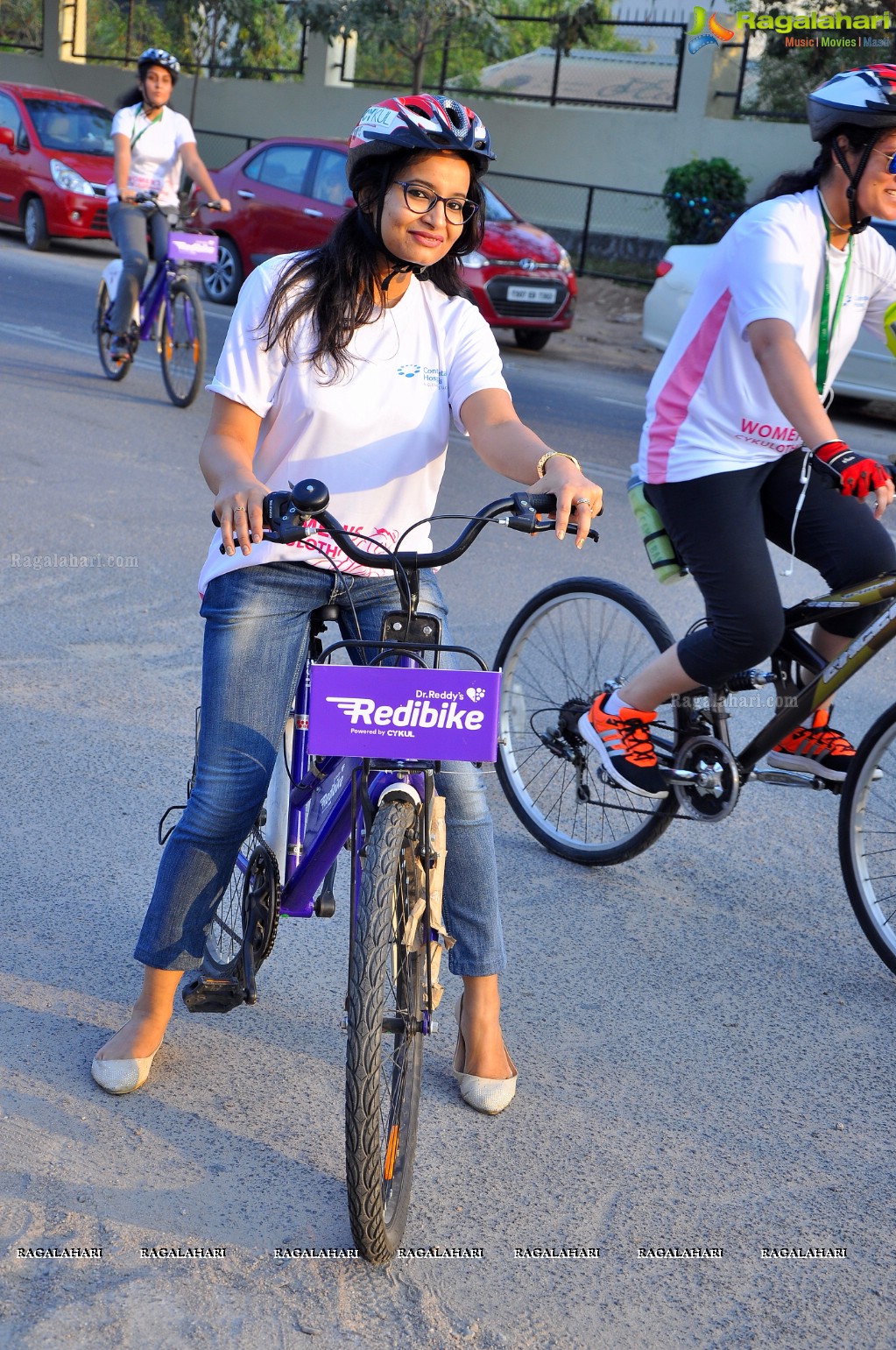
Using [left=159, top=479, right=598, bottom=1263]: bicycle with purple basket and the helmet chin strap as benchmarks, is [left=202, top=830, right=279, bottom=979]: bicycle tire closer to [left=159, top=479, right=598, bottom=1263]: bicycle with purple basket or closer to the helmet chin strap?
[left=159, top=479, right=598, bottom=1263]: bicycle with purple basket

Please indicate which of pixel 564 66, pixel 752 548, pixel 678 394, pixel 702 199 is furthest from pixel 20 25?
pixel 752 548

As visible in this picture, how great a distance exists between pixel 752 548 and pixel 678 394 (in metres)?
0.48

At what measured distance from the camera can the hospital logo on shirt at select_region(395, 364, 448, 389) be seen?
9.67 feet

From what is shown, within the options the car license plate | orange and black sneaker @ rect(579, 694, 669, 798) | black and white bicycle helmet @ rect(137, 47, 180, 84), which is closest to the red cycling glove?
orange and black sneaker @ rect(579, 694, 669, 798)

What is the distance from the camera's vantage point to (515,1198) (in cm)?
286

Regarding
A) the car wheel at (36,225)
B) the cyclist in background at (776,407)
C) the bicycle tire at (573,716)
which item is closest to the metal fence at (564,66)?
the car wheel at (36,225)

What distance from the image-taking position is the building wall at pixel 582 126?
20844mm

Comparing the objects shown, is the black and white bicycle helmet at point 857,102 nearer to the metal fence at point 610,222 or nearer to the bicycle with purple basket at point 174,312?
the bicycle with purple basket at point 174,312

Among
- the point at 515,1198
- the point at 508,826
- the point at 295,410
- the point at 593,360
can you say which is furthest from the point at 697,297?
the point at 593,360

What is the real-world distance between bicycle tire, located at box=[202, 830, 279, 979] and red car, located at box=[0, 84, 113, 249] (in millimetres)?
15397

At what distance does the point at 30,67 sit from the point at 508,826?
103ft

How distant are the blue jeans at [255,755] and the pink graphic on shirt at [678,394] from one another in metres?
1.17

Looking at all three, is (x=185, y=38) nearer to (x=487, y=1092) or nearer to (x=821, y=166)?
(x=821, y=166)

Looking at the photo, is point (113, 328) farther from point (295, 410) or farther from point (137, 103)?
point (295, 410)
